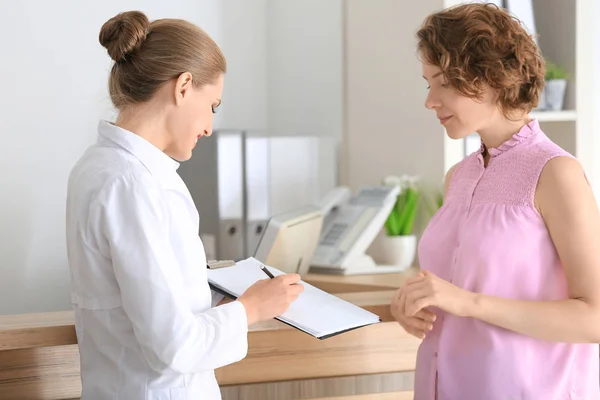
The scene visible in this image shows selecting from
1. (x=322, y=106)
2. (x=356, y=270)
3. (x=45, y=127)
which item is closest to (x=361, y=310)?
(x=356, y=270)

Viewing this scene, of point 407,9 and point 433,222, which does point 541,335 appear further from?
point 407,9

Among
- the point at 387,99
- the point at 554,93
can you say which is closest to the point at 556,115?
the point at 554,93

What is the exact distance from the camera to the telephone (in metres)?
2.63

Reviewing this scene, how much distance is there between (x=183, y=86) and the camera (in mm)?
1416

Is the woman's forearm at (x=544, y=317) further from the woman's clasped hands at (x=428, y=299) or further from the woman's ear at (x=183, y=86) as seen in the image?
the woman's ear at (x=183, y=86)

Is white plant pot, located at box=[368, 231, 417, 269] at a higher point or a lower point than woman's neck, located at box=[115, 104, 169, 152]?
lower

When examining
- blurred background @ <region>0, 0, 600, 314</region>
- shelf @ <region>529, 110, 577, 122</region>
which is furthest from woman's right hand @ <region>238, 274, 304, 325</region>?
shelf @ <region>529, 110, 577, 122</region>

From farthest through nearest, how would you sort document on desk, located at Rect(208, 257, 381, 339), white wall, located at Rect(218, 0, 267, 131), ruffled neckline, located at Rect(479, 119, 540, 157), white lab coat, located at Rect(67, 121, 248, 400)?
1. white wall, located at Rect(218, 0, 267, 131)
2. ruffled neckline, located at Rect(479, 119, 540, 157)
3. document on desk, located at Rect(208, 257, 381, 339)
4. white lab coat, located at Rect(67, 121, 248, 400)

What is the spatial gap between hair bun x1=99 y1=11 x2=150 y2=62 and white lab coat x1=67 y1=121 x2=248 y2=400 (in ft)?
0.45

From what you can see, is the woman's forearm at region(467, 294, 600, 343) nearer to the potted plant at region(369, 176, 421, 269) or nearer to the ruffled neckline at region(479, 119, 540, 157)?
the ruffled neckline at region(479, 119, 540, 157)

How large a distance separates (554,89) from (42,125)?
1587 mm

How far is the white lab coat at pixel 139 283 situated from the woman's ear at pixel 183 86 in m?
0.10

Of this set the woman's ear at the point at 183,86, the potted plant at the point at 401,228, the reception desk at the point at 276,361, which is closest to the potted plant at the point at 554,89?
the potted plant at the point at 401,228

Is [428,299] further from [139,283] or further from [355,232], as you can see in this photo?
[355,232]
